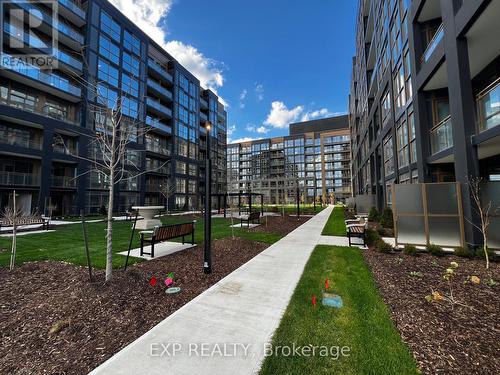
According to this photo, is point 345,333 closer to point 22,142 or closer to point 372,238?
point 372,238

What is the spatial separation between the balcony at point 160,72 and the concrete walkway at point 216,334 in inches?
1760

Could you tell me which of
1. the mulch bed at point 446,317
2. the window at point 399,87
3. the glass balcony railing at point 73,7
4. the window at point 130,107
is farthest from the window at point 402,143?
the glass balcony railing at point 73,7

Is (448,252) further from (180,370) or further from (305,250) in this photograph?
(180,370)

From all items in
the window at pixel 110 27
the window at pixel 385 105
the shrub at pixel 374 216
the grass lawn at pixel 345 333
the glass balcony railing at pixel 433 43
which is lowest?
the grass lawn at pixel 345 333

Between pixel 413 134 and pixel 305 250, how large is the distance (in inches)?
422

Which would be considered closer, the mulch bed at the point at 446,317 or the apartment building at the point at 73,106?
the mulch bed at the point at 446,317

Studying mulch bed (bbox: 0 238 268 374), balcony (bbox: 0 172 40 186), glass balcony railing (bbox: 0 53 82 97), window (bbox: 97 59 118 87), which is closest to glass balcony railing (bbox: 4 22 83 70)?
glass balcony railing (bbox: 0 53 82 97)

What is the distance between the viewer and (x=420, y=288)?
5.65 metres

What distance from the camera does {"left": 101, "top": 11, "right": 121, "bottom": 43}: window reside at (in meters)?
31.1

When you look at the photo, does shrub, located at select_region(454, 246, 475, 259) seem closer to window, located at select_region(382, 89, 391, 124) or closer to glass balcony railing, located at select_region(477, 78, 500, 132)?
glass balcony railing, located at select_region(477, 78, 500, 132)

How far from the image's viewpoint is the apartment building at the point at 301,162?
87.8 meters

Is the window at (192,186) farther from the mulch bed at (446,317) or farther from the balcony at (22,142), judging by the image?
the mulch bed at (446,317)

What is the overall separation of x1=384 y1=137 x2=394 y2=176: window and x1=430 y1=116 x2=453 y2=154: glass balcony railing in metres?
6.94

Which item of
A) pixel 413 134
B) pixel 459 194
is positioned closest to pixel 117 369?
pixel 459 194
